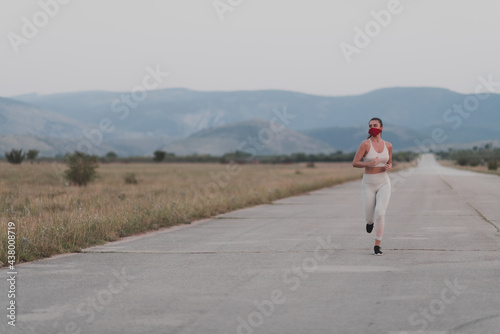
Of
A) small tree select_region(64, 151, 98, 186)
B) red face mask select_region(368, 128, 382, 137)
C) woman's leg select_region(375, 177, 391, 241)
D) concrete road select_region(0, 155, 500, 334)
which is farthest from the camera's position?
small tree select_region(64, 151, 98, 186)

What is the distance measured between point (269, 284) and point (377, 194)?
10.5ft

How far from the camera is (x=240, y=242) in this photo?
12500mm

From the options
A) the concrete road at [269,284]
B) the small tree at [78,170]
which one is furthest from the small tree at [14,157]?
the concrete road at [269,284]

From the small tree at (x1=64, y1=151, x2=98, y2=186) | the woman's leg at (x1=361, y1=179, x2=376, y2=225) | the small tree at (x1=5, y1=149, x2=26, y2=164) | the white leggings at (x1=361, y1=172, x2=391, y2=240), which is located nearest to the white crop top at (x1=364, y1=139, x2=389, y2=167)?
the white leggings at (x1=361, y1=172, x2=391, y2=240)

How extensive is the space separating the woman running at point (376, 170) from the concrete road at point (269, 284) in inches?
25.7

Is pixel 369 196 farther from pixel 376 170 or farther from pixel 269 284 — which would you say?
pixel 269 284

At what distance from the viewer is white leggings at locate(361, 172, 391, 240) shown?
10.6 m

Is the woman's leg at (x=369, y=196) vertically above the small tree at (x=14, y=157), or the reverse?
the woman's leg at (x=369, y=196)

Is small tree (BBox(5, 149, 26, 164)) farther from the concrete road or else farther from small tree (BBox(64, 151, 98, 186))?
the concrete road

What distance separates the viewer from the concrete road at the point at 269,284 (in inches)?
247

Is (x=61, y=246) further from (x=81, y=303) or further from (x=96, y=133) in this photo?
(x=96, y=133)

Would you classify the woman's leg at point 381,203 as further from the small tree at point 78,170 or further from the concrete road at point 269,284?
the small tree at point 78,170

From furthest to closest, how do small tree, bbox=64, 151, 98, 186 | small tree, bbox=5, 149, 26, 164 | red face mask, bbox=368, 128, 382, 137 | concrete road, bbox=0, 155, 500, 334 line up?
small tree, bbox=5, 149, 26, 164 < small tree, bbox=64, 151, 98, 186 < red face mask, bbox=368, 128, 382, 137 < concrete road, bbox=0, 155, 500, 334

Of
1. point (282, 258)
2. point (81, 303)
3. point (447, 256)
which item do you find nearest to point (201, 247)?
point (282, 258)
